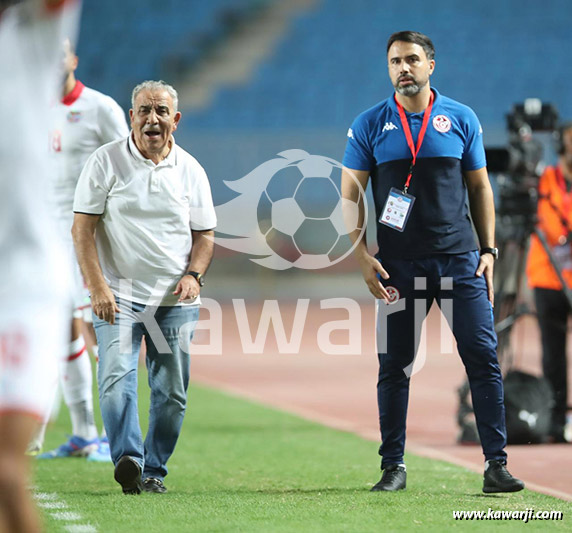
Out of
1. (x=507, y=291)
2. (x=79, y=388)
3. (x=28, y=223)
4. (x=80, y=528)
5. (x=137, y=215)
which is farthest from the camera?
(x=507, y=291)

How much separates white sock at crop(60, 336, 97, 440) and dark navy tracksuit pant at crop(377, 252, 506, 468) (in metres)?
2.20

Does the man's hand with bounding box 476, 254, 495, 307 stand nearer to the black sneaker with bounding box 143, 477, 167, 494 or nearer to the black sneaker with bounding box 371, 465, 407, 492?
the black sneaker with bounding box 371, 465, 407, 492

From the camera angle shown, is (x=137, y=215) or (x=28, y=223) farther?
(x=137, y=215)

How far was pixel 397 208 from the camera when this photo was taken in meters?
5.39

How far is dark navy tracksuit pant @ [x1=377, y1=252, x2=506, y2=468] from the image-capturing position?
5391mm

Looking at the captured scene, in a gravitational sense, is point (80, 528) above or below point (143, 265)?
below

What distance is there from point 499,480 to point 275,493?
43.9 inches

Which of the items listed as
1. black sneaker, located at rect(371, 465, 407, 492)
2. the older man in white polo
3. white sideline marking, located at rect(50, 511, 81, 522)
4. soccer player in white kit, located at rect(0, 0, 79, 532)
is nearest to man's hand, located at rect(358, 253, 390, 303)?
the older man in white polo

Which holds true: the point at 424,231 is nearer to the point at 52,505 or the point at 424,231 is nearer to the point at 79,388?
the point at 52,505

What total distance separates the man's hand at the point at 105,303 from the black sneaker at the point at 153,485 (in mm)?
838

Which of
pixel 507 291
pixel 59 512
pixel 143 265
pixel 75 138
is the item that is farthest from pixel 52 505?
pixel 507 291

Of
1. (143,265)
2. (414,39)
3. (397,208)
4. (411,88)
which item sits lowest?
(143,265)

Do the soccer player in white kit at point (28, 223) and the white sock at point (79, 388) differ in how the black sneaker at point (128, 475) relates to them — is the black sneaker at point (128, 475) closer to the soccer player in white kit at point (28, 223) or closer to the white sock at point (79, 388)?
the white sock at point (79, 388)

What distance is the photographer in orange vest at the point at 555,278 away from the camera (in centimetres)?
771
